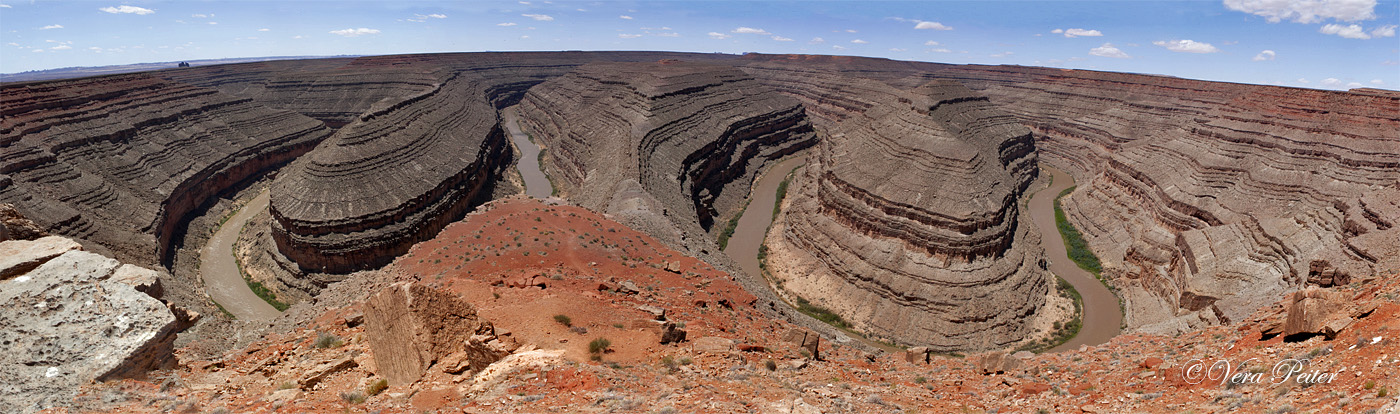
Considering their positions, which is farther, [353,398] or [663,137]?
[663,137]

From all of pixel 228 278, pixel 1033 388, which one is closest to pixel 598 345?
pixel 1033 388

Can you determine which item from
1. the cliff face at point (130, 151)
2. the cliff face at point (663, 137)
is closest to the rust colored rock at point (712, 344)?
the cliff face at point (663, 137)

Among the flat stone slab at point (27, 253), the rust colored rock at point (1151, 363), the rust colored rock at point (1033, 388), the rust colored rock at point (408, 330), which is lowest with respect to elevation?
the rust colored rock at point (1033, 388)

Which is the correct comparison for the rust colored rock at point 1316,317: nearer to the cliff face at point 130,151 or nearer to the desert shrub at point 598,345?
the desert shrub at point 598,345

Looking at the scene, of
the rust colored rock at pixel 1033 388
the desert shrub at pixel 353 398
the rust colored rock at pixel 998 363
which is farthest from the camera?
the rust colored rock at pixel 998 363

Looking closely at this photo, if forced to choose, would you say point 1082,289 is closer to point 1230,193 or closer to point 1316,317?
point 1230,193

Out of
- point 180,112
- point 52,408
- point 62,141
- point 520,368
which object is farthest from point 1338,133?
point 180,112

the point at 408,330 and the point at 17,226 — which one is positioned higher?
the point at 17,226
